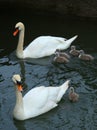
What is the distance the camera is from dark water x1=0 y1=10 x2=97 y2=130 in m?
8.89

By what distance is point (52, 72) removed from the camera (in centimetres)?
1098

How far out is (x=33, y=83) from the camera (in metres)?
10.5

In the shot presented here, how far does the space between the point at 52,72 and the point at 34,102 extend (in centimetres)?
202

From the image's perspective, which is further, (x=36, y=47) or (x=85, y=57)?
(x=36, y=47)

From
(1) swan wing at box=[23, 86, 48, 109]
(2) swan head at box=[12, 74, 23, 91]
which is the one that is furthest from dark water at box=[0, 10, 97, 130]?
(2) swan head at box=[12, 74, 23, 91]

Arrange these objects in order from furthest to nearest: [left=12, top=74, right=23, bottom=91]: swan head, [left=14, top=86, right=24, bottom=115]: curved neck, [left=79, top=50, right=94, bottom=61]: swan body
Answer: [left=79, top=50, right=94, bottom=61]: swan body < [left=14, top=86, right=24, bottom=115]: curved neck < [left=12, top=74, right=23, bottom=91]: swan head

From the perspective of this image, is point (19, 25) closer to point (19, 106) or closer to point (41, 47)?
point (41, 47)

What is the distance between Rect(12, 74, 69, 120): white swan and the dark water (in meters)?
0.12

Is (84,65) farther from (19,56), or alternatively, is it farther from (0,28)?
(0,28)

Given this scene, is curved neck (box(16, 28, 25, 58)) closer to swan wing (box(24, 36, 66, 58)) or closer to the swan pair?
swan wing (box(24, 36, 66, 58))

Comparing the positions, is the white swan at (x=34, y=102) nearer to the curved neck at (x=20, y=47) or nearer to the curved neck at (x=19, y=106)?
the curved neck at (x=19, y=106)

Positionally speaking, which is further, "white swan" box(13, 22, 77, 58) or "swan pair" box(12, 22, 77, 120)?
"white swan" box(13, 22, 77, 58)

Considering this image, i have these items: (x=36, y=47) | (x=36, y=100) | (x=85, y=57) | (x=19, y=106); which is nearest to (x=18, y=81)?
(x=19, y=106)

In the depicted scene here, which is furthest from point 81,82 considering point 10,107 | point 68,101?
point 10,107
